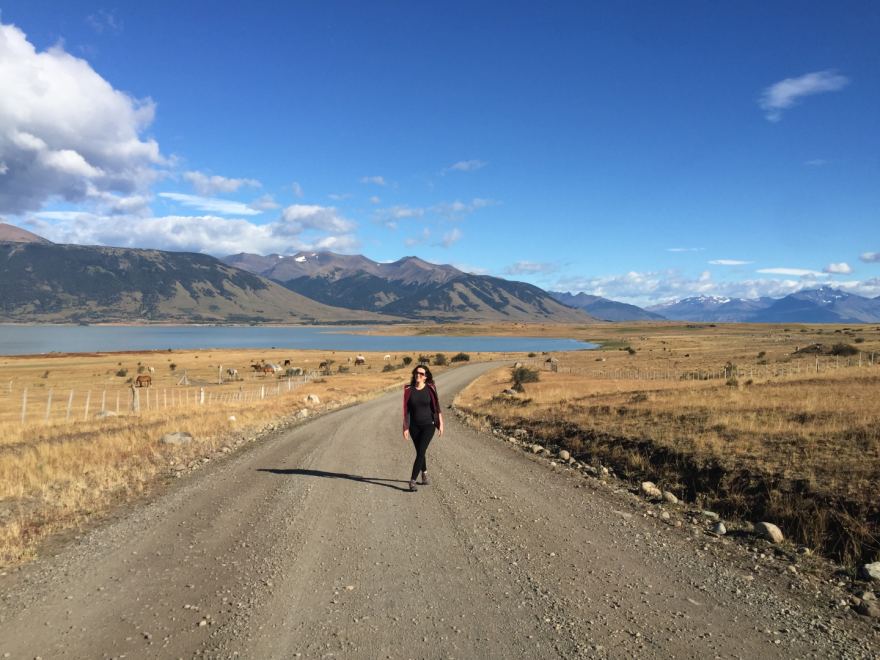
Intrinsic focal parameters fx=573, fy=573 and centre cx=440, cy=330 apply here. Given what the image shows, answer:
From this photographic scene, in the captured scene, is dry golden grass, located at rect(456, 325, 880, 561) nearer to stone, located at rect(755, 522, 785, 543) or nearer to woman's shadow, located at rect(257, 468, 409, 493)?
stone, located at rect(755, 522, 785, 543)

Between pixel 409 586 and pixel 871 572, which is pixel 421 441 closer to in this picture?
pixel 409 586

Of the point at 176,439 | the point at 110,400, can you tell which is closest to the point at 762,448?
the point at 176,439

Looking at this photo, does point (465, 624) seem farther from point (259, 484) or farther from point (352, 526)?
point (259, 484)

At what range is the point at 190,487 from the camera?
41.3ft

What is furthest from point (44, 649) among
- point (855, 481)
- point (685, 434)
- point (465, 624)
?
point (685, 434)

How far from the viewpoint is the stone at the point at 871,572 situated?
7.04 meters

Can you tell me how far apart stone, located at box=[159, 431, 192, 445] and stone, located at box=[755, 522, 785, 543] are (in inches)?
669

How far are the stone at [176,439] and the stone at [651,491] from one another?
48.3ft

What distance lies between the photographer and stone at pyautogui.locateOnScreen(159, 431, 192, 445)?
19.2m

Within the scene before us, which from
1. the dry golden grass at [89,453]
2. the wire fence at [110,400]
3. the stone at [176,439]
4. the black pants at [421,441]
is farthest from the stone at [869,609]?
the wire fence at [110,400]

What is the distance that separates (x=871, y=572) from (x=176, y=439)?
1895cm

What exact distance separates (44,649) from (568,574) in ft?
18.4

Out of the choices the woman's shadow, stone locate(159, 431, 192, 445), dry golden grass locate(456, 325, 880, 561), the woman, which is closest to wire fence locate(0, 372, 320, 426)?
stone locate(159, 431, 192, 445)

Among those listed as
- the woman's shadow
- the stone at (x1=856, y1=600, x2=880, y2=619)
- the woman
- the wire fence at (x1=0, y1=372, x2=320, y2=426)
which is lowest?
the wire fence at (x1=0, y1=372, x2=320, y2=426)
